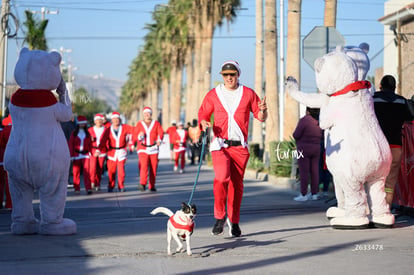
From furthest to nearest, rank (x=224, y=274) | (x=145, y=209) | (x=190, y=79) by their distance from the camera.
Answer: (x=190, y=79) < (x=145, y=209) < (x=224, y=274)

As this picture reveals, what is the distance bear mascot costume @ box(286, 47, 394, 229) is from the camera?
31.2 feet

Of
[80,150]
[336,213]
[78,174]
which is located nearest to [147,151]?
[80,150]

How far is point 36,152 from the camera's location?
923 cm

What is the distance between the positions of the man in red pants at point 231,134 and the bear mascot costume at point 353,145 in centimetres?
109

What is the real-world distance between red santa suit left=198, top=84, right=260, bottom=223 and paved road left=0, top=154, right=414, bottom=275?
412 mm

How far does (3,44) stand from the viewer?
25156 mm

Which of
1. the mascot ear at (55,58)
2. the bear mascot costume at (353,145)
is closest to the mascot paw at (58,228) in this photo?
the mascot ear at (55,58)

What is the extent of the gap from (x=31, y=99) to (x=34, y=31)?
2496 cm

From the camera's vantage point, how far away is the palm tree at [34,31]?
33.3 m

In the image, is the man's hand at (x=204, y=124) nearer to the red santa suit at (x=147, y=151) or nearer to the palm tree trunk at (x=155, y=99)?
A: the red santa suit at (x=147, y=151)

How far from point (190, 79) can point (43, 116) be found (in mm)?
47411

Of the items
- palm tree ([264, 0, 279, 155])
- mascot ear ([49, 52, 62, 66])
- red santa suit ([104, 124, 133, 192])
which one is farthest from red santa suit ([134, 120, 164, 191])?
mascot ear ([49, 52, 62, 66])

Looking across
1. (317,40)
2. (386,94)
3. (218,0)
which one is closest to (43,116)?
(386,94)

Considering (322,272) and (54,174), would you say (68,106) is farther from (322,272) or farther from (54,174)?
(322,272)
